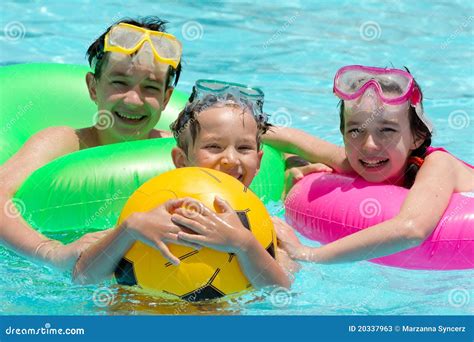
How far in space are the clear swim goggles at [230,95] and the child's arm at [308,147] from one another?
80 cm

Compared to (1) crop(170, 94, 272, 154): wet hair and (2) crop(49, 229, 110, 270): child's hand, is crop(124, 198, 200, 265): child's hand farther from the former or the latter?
(1) crop(170, 94, 272, 154): wet hair

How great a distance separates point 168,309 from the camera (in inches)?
157

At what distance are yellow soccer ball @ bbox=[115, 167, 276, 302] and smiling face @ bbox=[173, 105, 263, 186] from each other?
11.7 inches

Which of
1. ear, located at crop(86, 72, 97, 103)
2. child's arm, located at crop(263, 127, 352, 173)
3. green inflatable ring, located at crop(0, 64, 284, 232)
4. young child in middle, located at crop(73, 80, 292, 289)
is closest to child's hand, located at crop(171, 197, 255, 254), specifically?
young child in middle, located at crop(73, 80, 292, 289)

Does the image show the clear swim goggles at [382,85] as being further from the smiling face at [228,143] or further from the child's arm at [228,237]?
the child's arm at [228,237]

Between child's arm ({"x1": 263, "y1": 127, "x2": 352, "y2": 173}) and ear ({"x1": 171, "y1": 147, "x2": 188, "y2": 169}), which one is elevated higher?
child's arm ({"x1": 263, "y1": 127, "x2": 352, "y2": 173})

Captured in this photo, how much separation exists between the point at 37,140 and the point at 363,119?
6.46 feet

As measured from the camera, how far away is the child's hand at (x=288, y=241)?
14.4ft

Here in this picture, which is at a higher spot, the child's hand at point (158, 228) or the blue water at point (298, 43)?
the blue water at point (298, 43)

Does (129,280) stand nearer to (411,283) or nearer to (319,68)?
(411,283)

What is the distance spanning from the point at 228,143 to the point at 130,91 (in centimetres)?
125

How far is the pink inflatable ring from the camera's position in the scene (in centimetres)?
482

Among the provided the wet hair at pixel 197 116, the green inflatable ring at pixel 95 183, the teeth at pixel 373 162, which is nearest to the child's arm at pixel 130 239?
the wet hair at pixel 197 116

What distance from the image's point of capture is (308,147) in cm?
561
